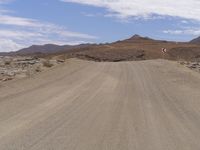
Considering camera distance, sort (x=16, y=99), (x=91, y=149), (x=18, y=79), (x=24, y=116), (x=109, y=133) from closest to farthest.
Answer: (x=91, y=149) → (x=109, y=133) → (x=24, y=116) → (x=16, y=99) → (x=18, y=79)

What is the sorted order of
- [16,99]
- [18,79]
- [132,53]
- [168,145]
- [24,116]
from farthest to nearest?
1. [132,53]
2. [18,79]
3. [16,99]
4. [24,116]
5. [168,145]

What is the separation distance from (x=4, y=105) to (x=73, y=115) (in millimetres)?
3180

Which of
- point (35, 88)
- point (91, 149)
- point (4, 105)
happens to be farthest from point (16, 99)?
point (91, 149)

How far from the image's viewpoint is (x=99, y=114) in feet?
46.6

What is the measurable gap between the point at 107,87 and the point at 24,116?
348 inches

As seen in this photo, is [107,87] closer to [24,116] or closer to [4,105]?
[4,105]

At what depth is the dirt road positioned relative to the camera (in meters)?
10.4

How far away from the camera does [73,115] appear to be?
45.3 ft

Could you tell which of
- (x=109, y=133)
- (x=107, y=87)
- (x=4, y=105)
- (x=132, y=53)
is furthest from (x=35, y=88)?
(x=132, y=53)

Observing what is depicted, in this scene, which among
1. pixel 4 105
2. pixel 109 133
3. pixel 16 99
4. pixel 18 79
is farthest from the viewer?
pixel 18 79

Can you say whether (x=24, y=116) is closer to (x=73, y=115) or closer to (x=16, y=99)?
(x=73, y=115)

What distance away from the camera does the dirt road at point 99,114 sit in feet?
34.0

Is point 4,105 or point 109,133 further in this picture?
point 4,105

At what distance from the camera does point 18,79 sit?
80.9ft
